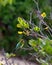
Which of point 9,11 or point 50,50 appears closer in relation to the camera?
point 50,50

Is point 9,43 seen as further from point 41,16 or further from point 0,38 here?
point 41,16

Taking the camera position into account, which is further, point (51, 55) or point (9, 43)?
point (9, 43)

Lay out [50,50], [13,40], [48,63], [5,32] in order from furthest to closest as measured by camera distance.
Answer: [5,32]
[13,40]
[48,63]
[50,50]

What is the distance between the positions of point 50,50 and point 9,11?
5780 mm

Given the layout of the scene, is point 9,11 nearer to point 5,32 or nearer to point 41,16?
point 5,32

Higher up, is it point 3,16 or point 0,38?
point 3,16

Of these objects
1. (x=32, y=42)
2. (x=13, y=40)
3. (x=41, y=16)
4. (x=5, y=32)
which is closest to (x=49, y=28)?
(x=41, y=16)

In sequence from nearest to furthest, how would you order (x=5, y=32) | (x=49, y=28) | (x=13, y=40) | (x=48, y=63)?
1. (x=48, y=63)
2. (x=49, y=28)
3. (x=13, y=40)
4. (x=5, y=32)

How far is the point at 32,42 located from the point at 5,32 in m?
5.95

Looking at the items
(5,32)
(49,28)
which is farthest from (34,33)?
(5,32)

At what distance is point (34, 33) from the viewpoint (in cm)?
220

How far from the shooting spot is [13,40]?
748 cm

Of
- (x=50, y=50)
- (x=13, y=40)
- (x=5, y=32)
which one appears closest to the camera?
(x=50, y=50)

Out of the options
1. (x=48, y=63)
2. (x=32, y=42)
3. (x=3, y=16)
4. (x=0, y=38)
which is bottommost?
(x=0, y=38)
